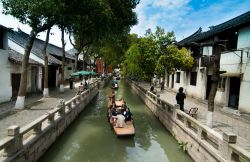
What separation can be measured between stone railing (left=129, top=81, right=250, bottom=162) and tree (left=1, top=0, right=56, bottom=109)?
377 inches

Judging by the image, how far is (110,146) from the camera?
41.7ft

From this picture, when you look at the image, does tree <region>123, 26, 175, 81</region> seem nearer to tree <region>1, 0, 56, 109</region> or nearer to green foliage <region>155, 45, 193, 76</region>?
green foliage <region>155, 45, 193, 76</region>

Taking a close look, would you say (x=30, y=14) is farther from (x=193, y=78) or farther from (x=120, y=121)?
(x=193, y=78)

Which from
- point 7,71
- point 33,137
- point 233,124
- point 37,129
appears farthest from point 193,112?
point 7,71

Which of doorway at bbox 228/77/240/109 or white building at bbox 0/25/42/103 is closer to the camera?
white building at bbox 0/25/42/103

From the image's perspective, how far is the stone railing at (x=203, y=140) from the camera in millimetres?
7884

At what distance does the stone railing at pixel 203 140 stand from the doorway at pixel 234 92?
545cm

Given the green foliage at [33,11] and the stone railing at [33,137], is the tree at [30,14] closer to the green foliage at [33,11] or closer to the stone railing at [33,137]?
the green foliage at [33,11]

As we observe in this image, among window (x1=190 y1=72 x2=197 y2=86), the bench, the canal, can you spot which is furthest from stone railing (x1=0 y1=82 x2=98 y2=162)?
window (x1=190 y1=72 x2=197 y2=86)

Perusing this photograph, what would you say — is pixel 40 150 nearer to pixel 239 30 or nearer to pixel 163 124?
pixel 163 124

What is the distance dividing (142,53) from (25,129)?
25.0 metres

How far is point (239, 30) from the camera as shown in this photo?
1742 cm

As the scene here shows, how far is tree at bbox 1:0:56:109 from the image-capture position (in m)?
15.2

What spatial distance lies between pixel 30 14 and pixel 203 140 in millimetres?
12784
